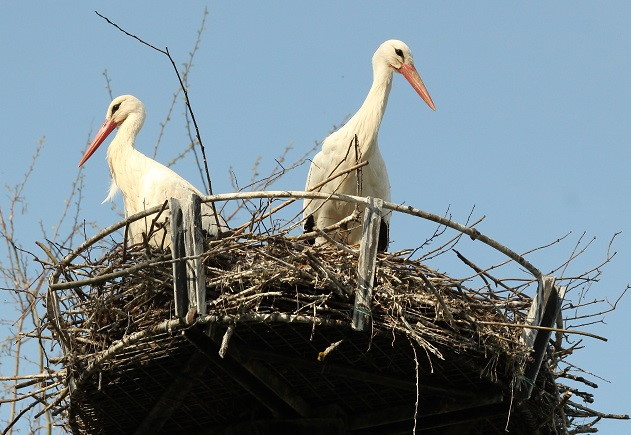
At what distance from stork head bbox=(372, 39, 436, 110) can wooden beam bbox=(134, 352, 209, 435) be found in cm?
362

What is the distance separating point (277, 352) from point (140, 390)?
0.87 metres

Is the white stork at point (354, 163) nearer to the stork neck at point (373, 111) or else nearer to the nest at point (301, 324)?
the stork neck at point (373, 111)

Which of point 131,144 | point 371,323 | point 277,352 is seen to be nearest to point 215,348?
point 277,352

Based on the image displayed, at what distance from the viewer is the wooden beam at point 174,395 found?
6.61 meters

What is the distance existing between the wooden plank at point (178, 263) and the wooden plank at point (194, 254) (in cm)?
2

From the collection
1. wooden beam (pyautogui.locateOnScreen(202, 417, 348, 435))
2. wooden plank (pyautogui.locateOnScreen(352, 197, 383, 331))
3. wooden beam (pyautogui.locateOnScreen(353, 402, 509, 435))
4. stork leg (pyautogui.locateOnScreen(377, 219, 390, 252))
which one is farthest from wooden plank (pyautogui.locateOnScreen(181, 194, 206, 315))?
stork leg (pyautogui.locateOnScreen(377, 219, 390, 252))

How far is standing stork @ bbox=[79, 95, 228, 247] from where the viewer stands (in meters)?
8.62

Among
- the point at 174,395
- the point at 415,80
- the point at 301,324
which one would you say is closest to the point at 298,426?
the point at 174,395

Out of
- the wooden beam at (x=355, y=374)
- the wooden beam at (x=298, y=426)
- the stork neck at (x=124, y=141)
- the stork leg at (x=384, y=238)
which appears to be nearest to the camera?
the wooden beam at (x=355, y=374)

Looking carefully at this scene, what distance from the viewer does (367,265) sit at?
633 centimetres

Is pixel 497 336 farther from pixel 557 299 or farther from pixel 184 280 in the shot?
pixel 184 280

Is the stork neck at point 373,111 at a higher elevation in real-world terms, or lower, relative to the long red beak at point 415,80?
lower

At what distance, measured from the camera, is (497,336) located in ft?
21.3

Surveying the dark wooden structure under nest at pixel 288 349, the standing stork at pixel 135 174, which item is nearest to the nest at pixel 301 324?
the dark wooden structure under nest at pixel 288 349
